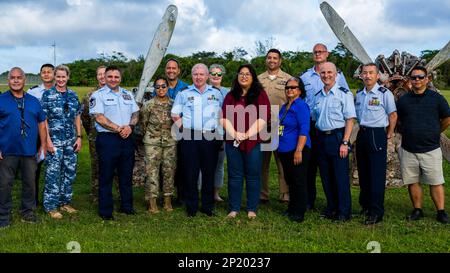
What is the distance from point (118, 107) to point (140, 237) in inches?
65.6

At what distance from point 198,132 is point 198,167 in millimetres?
441

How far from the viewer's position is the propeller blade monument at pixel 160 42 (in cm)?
740

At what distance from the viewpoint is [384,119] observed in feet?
19.2

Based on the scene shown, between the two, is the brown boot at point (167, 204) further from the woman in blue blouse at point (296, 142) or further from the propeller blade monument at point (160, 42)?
the propeller blade monument at point (160, 42)

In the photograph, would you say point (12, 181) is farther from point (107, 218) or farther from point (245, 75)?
point (245, 75)

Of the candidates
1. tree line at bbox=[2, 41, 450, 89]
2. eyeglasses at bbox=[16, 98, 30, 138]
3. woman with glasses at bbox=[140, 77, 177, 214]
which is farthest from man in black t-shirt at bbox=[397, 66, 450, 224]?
tree line at bbox=[2, 41, 450, 89]

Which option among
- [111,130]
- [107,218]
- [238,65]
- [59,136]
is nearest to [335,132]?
[111,130]

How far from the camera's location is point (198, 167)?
20.5ft

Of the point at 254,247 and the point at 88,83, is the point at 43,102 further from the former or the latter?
the point at 88,83

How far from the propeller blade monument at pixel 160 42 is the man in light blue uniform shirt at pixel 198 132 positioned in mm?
1458

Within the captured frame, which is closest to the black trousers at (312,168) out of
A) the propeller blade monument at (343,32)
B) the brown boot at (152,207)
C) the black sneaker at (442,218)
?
the black sneaker at (442,218)

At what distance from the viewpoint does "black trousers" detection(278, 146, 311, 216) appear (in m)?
5.90

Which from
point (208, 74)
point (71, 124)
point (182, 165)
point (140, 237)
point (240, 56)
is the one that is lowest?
point (140, 237)

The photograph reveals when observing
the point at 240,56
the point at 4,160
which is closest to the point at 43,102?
the point at 4,160
